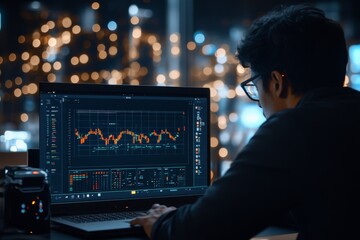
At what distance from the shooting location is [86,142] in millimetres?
1743

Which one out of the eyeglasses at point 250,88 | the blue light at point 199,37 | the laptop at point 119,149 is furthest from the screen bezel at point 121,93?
the blue light at point 199,37

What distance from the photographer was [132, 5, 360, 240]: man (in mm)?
1134

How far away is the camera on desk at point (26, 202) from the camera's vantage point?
1.42 m

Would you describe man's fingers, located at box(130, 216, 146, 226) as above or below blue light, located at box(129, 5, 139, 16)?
below

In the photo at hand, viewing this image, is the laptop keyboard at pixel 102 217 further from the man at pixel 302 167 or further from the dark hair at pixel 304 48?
the dark hair at pixel 304 48

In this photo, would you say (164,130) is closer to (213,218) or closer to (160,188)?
(160,188)

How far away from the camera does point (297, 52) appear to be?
130 centimetres

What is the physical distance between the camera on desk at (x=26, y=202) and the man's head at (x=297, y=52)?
63 cm

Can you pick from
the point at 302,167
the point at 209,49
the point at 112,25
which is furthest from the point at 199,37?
the point at 302,167

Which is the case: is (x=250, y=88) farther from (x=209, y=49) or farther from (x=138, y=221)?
(x=209, y=49)

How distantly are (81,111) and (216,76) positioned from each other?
289 centimetres

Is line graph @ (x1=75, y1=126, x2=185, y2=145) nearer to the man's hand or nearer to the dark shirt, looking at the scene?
the man's hand

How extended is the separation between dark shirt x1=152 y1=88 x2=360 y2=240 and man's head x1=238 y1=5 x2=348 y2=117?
114mm

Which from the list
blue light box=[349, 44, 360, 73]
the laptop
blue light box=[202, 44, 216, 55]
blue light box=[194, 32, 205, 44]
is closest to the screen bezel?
the laptop
